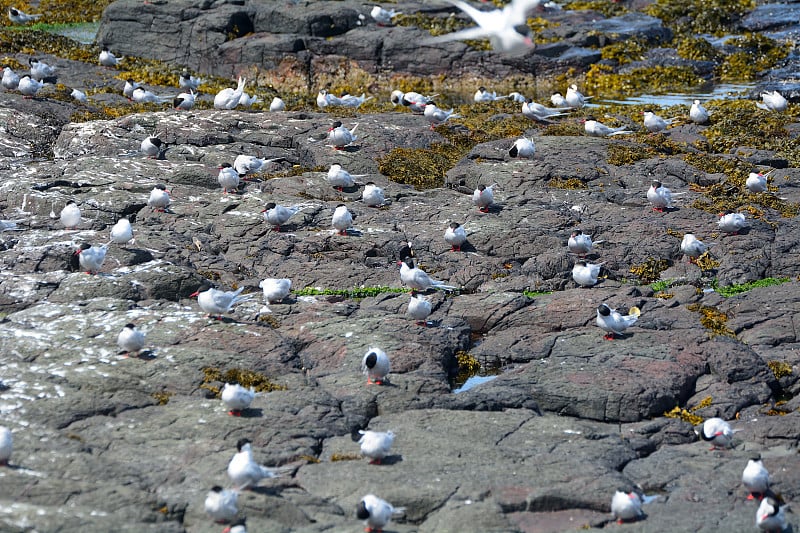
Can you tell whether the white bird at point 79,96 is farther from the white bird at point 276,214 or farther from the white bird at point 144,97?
the white bird at point 276,214

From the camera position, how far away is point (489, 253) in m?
21.2

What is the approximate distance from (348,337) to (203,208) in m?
7.19

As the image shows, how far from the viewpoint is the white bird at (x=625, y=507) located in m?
12.1

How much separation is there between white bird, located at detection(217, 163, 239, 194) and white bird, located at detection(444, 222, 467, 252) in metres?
5.24

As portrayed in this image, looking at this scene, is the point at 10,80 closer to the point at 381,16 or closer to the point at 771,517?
the point at 381,16

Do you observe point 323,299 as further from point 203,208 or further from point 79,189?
point 79,189

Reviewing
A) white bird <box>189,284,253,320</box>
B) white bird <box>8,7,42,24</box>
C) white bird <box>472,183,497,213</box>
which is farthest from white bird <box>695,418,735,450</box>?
white bird <box>8,7,42,24</box>

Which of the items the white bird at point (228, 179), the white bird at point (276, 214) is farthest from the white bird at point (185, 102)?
the white bird at point (276, 214)

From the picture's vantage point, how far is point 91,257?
18344 mm

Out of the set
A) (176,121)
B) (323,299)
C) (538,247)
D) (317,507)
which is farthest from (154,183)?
(317,507)

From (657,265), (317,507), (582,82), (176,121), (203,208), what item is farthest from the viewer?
(582,82)

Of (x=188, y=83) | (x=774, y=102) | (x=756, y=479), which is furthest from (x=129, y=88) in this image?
(x=756, y=479)

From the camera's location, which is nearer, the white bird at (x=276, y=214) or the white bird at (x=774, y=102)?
the white bird at (x=276, y=214)

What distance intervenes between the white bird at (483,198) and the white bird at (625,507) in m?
10.8
